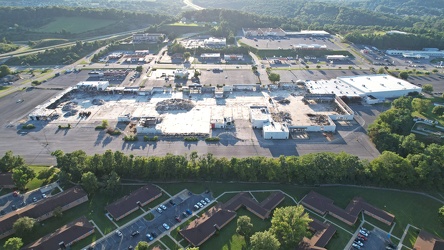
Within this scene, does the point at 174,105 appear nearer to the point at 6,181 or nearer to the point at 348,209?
the point at 6,181

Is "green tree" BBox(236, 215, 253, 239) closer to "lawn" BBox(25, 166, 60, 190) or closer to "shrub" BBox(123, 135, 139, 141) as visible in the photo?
"shrub" BBox(123, 135, 139, 141)

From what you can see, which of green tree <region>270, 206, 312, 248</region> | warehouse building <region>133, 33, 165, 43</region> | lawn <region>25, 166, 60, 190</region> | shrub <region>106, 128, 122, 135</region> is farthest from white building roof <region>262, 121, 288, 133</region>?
warehouse building <region>133, 33, 165, 43</region>

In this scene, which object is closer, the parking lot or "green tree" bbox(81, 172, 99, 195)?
"green tree" bbox(81, 172, 99, 195)

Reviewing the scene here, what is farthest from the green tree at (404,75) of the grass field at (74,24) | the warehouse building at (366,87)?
the grass field at (74,24)

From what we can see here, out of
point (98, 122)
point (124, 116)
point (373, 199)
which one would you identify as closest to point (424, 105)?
point (373, 199)

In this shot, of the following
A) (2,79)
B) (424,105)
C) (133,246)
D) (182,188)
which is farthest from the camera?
(2,79)

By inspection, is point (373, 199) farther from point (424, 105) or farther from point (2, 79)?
point (2, 79)

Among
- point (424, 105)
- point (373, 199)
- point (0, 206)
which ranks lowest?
point (0, 206)

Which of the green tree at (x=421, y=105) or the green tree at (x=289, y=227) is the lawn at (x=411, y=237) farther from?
the green tree at (x=421, y=105)
